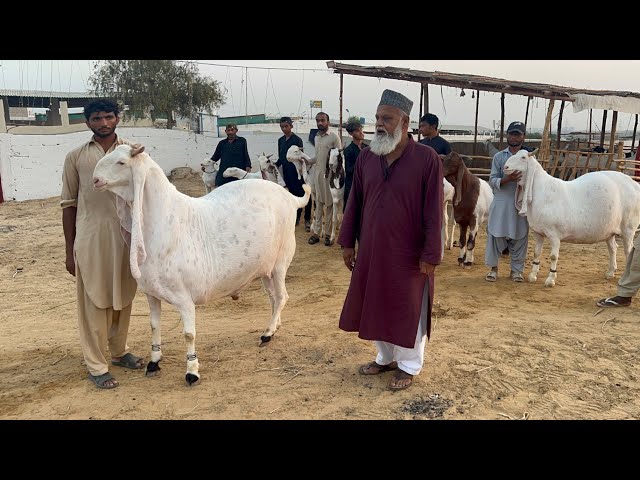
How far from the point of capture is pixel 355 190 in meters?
4.03

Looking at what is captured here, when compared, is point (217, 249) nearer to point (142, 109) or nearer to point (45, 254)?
point (45, 254)

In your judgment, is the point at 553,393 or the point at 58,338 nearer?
the point at 553,393

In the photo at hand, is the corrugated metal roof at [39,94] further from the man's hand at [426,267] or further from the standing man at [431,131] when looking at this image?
the man's hand at [426,267]

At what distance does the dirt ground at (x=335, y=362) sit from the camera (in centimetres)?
367

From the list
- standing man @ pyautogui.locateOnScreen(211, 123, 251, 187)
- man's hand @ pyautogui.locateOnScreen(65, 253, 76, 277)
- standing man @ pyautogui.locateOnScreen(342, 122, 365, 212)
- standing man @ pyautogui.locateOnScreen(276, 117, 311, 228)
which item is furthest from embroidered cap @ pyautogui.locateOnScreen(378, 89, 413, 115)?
standing man @ pyautogui.locateOnScreen(276, 117, 311, 228)

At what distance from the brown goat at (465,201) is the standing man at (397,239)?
4.22 m

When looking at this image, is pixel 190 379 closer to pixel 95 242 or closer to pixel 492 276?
pixel 95 242

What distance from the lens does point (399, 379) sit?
13.0 feet

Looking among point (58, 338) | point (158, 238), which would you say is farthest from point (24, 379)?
point (158, 238)

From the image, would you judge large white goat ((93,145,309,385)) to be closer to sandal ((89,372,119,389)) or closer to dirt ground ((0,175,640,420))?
sandal ((89,372,119,389))

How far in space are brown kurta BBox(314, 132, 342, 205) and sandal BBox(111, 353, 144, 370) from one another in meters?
5.77

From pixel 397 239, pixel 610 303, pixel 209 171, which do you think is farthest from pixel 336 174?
pixel 397 239

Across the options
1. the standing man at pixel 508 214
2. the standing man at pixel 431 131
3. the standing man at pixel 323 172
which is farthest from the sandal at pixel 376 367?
the standing man at pixel 323 172

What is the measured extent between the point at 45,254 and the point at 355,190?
7.77 m
